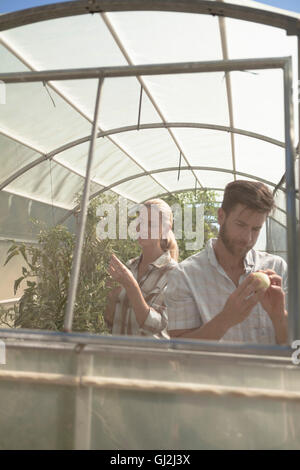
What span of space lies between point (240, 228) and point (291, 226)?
1.43 feet

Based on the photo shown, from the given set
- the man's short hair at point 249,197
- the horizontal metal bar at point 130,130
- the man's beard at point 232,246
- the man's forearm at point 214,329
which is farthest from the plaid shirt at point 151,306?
the horizontal metal bar at point 130,130

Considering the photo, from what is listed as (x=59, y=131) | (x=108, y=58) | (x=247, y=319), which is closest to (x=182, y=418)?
(x=247, y=319)

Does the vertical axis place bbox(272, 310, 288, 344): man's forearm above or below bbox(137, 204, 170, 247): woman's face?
below

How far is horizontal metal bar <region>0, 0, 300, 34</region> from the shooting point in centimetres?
199

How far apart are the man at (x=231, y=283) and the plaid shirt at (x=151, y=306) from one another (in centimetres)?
36

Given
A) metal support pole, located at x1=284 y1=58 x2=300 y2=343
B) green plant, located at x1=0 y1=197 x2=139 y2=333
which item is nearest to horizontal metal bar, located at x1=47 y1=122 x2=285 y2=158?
green plant, located at x1=0 y1=197 x2=139 y2=333

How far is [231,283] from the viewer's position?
2350 millimetres

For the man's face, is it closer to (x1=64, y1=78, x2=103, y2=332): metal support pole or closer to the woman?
the woman

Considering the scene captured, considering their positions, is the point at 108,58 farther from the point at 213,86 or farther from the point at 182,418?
A: the point at 182,418

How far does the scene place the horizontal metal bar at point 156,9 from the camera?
1988mm

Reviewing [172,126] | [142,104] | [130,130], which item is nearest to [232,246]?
[142,104]

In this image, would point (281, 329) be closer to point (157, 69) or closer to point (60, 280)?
point (157, 69)

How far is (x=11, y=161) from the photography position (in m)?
5.46
